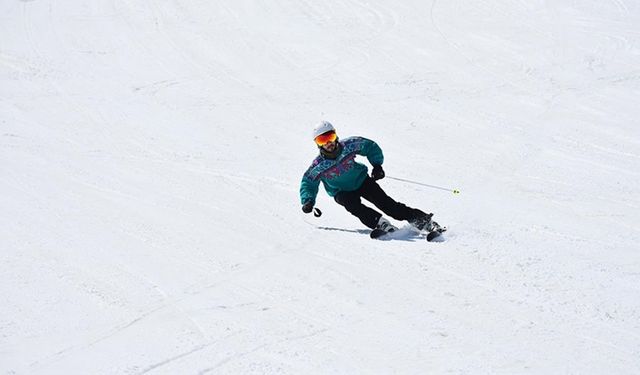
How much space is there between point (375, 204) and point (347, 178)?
1.26 feet

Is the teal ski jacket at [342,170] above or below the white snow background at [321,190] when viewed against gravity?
above

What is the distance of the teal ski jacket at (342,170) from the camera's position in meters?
7.20

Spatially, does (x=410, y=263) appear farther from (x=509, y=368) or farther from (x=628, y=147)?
(x=628, y=147)

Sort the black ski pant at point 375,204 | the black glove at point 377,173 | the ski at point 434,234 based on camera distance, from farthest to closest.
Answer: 1. the black glove at point 377,173
2. the black ski pant at point 375,204
3. the ski at point 434,234

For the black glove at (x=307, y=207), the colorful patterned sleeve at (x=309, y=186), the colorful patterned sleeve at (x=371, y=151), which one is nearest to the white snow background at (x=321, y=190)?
the black glove at (x=307, y=207)

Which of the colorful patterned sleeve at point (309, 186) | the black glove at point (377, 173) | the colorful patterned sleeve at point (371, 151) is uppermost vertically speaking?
the colorful patterned sleeve at point (371, 151)

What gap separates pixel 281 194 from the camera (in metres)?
8.31

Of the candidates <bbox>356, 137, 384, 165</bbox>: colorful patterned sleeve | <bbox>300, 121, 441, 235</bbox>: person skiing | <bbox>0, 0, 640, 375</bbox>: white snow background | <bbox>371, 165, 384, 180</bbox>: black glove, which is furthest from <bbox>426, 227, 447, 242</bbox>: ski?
<bbox>356, 137, 384, 165</bbox>: colorful patterned sleeve

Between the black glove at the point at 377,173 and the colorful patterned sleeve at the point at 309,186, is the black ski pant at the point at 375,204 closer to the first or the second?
the black glove at the point at 377,173

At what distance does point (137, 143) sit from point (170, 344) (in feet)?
19.3

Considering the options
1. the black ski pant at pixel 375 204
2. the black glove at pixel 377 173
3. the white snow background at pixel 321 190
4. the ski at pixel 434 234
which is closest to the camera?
the white snow background at pixel 321 190

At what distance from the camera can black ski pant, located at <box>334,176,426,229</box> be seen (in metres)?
6.97

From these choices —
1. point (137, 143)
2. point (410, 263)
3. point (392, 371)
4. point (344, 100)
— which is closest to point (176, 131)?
point (137, 143)

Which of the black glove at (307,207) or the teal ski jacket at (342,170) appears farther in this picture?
the teal ski jacket at (342,170)
